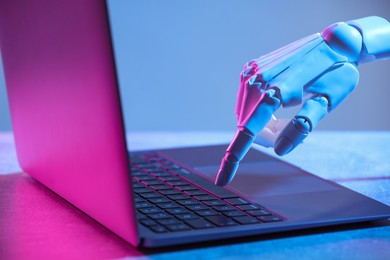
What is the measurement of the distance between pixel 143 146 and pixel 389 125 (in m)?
1.08

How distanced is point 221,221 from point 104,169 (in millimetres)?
119

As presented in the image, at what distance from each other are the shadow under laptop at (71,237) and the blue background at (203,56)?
1401 millimetres

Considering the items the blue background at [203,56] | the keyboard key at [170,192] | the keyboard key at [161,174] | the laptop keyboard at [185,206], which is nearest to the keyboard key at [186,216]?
the laptop keyboard at [185,206]

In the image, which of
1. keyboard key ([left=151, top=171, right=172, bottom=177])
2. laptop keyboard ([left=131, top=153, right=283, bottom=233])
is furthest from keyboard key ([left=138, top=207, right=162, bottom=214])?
keyboard key ([left=151, top=171, right=172, bottom=177])

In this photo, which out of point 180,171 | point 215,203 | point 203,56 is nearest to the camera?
point 215,203

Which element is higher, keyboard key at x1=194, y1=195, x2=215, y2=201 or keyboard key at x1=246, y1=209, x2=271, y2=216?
keyboard key at x1=246, y1=209, x2=271, y2=216

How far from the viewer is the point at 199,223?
607 mm

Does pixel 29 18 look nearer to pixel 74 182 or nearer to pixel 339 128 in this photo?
pixel 74 182

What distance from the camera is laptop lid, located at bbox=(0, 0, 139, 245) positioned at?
0.55 meters

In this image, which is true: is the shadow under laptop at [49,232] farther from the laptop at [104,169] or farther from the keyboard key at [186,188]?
the keyboard key at [186,188]

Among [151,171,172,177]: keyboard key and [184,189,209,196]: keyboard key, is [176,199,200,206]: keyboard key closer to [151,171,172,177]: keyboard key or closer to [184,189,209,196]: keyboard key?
[184,189,209,196]: keyboard key

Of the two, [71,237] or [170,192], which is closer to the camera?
[71,237]

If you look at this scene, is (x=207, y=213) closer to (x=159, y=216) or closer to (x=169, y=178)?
(x=159, y=216)

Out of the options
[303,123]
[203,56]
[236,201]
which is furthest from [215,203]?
[203,56]
